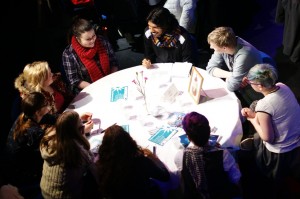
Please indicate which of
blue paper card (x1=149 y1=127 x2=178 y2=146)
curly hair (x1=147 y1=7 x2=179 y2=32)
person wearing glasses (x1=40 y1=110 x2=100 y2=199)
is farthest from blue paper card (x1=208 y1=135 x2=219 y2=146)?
curly hair (x1=147 y1=7 x2=179 y2=32)

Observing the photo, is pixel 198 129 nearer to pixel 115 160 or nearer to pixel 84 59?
pixel 115 160

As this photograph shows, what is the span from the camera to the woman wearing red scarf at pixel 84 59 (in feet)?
12.0

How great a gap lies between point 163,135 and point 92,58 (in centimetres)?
154

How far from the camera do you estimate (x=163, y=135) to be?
2758mm

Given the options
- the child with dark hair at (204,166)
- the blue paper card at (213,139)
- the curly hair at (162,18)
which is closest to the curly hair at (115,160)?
the child with dark hair at (204,166)

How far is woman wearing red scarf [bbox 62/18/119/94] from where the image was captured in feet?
12.0

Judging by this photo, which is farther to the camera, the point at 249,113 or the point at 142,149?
the point at 249,113

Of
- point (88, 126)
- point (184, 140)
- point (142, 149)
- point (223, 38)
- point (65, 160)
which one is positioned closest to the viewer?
point (65, 160)

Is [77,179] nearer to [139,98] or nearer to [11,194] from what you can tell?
[11,194]

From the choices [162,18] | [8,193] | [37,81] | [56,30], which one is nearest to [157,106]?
[162,18]

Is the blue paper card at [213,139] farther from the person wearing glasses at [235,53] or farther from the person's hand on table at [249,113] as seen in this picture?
the person wearing glasses at [235,53]

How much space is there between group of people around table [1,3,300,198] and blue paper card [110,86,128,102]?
0.42 meters

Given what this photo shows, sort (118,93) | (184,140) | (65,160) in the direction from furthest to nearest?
(118,93), (184,140), (65,160)

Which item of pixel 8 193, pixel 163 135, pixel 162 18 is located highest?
pixel 162 18
